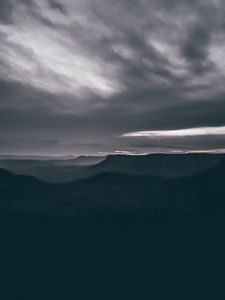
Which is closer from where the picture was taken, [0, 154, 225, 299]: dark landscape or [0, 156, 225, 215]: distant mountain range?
[0, 154, 225, 299]: dark landscape

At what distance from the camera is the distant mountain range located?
533ft

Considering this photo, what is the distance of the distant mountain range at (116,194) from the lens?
533 feet

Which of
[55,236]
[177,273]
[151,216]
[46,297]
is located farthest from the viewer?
[151,216]

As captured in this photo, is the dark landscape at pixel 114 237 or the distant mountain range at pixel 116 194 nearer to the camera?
the dark landscape at pixel 114 237

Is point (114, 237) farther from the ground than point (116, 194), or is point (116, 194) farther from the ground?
point (116, 194)

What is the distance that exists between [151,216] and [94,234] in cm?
2902

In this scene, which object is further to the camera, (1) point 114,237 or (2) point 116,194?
(2) point 116,194

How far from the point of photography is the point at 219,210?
162 meters

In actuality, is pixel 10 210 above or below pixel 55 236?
above

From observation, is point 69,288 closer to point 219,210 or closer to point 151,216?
point 151,216

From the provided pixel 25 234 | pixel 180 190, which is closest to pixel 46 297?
pixel 25 234

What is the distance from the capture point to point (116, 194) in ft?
555

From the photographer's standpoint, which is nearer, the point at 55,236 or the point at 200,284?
the point at 200,284

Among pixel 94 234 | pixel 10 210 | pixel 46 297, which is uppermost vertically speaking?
pixel 10 210
